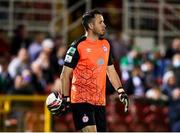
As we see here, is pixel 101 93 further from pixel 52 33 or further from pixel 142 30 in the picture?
pixel 142 30

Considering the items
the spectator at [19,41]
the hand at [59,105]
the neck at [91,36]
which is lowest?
the hand at [59,105]

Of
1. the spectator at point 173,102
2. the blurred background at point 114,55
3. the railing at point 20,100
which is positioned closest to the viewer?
the railing at point 20,100

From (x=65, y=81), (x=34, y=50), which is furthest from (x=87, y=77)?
(x=34, y=50)

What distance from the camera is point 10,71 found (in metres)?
19.1

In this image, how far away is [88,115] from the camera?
1074 centimetres

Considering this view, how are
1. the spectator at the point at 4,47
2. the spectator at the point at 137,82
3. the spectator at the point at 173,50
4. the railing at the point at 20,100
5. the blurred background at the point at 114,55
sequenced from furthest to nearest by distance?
the spectator at the point at 173,50 → the spectator at the point at 4,47 → the spectator at the point at 137,82 → the blurred background at the point at 114,55 → the railing at the point at 20,100

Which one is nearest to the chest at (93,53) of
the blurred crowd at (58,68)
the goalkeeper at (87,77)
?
the goalkeeper at (87,77)

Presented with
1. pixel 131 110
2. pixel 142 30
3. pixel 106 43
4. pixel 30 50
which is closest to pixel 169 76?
pixel 131 110

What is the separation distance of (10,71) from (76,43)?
27.6ft

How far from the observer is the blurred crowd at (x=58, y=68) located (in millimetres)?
18531

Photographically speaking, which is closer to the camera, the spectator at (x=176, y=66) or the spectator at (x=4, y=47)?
the spectator at (x=176, y=66)

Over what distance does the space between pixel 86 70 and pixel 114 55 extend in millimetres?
7843

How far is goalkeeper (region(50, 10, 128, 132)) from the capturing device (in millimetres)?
10781

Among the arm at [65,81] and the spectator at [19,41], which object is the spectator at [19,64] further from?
the arm at [65,81]
